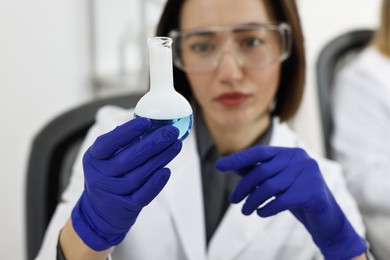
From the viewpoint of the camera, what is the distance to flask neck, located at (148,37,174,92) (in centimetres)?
48

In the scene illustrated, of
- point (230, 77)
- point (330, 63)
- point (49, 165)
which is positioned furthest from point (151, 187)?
point (330, 63)

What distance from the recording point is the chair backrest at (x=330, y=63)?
4.76 feet

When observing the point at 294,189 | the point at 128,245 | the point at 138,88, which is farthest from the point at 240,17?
the point at 138,88

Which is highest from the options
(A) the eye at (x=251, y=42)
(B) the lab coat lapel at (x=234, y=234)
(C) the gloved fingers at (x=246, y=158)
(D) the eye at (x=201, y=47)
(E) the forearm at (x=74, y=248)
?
(A) the eye at (x=251, y=42)

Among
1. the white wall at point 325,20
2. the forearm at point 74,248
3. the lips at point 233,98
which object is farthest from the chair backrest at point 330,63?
the forearm at point 74,248

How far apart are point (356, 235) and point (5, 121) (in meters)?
0.91

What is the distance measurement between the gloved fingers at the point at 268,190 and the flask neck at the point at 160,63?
0.24 metres

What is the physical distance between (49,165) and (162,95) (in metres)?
0.50

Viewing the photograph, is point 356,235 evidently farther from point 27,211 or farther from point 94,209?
point 27,211

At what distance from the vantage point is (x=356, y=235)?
73cm

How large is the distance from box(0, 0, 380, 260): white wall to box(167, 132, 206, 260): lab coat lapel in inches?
22.8

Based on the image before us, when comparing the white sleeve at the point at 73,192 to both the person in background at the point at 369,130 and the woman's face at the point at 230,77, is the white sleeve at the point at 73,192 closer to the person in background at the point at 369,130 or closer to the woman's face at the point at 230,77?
the woman's face at the point at 230,77

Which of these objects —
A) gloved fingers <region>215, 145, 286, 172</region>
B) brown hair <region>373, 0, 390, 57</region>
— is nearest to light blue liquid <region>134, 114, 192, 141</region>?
gloved fingers <region>215, 145, 286, 172</region>

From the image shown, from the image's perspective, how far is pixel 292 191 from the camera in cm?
67
